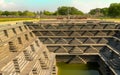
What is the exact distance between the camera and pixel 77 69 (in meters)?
29.7

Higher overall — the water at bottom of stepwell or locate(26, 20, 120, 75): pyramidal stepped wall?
locate(26, 20, 120, 75): pyramidal stepped wall

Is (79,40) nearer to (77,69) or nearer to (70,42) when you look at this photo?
(70,42)

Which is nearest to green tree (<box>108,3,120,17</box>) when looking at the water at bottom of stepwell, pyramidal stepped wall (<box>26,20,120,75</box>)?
pyramidal stepped wall (<box>26,20,120,75</box>)

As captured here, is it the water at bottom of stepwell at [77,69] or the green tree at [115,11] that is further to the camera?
the green tree at [115,11]

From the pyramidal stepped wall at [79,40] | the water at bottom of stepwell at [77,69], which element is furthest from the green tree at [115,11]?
the water at bottom of stepwell at [77,69]

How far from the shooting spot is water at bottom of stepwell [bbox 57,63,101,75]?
2756cm

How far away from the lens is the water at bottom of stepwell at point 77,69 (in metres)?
27.6

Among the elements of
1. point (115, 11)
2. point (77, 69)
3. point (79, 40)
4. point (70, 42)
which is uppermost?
point (115, 11)

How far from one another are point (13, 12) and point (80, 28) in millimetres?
114269

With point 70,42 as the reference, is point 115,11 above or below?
above

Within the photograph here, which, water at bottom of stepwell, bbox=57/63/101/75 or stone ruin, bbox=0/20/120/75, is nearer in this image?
stone ruin, bbox=0/20/120/75

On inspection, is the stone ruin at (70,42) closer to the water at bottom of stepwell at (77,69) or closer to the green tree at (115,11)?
the water at bottom of stepwell at (77,69)

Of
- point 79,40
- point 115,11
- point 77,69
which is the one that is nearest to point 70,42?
point 79,40

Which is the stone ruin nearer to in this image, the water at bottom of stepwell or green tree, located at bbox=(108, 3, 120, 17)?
the water at bottom of stepwell
